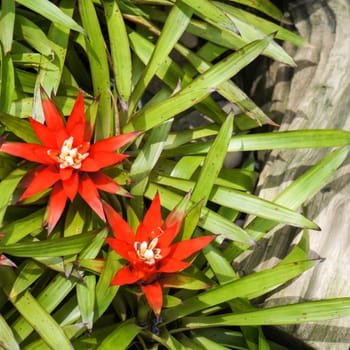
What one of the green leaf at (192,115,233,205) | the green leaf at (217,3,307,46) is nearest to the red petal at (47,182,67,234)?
the green leaf at (192,115,233,205)

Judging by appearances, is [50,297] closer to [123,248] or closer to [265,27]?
[123,248]

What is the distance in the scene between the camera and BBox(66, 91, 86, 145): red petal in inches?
67.4

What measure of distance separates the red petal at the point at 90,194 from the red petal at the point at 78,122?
0.11 meters

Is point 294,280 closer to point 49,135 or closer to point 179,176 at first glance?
point 179,176

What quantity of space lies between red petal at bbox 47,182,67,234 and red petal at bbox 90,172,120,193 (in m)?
0.09

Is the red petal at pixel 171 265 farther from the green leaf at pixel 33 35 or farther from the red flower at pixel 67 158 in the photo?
the green leaf at pixel 33 35

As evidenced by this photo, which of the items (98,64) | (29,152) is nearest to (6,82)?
(98,64)

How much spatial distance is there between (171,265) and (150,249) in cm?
7

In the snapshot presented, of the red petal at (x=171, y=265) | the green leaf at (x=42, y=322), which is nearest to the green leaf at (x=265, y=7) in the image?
the red petal at (x=171, y=265)

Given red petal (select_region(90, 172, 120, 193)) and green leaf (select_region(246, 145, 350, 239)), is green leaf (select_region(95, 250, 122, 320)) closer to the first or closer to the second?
red petal (select_region(90, 172, 120, 193))

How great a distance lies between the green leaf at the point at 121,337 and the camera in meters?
1.74

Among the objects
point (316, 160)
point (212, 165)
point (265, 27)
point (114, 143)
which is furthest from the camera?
point (265, 27)

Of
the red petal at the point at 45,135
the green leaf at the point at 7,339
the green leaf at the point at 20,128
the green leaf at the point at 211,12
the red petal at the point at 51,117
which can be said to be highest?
the green leaf at the point at 211,12

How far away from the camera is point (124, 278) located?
5.28ft
